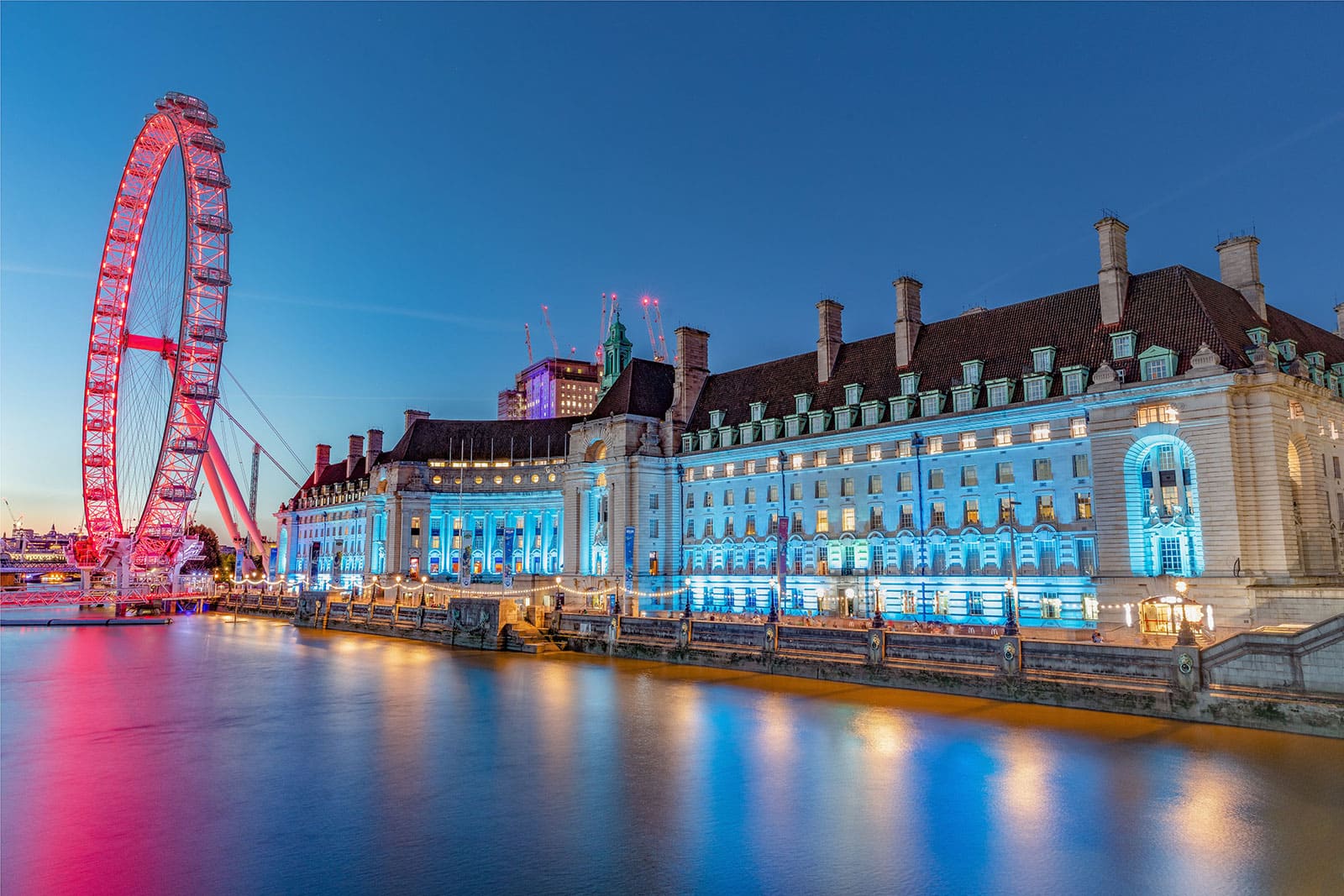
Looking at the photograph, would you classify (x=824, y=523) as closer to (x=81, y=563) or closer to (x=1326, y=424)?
(x=1326, y=424)

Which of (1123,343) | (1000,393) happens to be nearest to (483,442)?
(1000,393)

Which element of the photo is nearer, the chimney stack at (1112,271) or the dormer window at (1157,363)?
the dormer window at (1157,363)

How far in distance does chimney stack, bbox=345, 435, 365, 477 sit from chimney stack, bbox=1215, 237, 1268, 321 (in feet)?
445

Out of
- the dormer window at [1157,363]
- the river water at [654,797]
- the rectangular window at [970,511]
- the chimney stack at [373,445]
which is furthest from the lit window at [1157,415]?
the chimney stack at [373,445]

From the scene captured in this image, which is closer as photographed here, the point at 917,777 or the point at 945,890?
the point at 945,890

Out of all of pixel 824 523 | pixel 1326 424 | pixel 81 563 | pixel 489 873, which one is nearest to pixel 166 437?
pixel 81 563

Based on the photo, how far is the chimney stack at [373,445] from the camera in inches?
5935

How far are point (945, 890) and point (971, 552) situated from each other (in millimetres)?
47506

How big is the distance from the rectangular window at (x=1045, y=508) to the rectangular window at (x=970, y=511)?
4.41 m

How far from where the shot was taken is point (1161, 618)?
50000mm

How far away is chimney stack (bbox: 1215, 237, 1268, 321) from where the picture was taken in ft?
190

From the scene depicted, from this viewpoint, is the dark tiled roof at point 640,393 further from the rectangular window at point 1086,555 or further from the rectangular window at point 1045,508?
the rectangular window at point 1086,555

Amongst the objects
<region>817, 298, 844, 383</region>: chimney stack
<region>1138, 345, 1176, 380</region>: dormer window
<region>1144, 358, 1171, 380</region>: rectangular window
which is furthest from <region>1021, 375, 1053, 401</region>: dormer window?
<region>817, 298, 844, 383</region>: chimney stack

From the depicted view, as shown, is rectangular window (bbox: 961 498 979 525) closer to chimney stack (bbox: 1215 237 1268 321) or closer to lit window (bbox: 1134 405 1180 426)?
lit window (bbox: 1134 405 1180 426)
